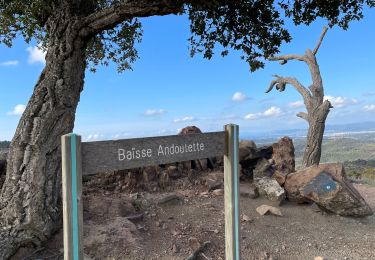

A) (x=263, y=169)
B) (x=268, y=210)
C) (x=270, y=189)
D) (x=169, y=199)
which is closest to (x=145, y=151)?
(x=169, y=199)

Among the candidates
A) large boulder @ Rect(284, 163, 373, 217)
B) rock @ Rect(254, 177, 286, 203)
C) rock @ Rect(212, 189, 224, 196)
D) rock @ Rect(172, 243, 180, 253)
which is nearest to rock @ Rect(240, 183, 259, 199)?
rock @ Rect(254, 177, 286, 203)

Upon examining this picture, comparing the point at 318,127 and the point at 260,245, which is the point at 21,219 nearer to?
the point at 260,245

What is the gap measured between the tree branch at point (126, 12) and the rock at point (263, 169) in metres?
5.29

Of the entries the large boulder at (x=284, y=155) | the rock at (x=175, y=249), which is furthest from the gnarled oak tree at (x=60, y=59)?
the large boulder at (x=284, y=155)

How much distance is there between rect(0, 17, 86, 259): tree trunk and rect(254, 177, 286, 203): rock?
483 centimetres

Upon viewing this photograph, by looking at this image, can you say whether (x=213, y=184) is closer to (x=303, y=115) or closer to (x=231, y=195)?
(x=231, y=195)

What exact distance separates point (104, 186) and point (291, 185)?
4.46 m

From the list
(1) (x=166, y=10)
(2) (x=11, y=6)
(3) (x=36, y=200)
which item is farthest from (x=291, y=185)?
(2) (x=11, y=6)

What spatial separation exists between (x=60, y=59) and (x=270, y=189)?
18.2ft

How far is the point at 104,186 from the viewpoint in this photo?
27.0 feet

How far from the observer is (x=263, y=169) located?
9.74 metres

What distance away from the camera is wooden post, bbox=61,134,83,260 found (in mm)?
3221

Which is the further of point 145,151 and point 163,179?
point 163,179

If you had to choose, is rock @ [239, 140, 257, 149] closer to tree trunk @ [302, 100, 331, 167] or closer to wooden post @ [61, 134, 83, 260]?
tree trunk @ [302, 100, 331, 167]
